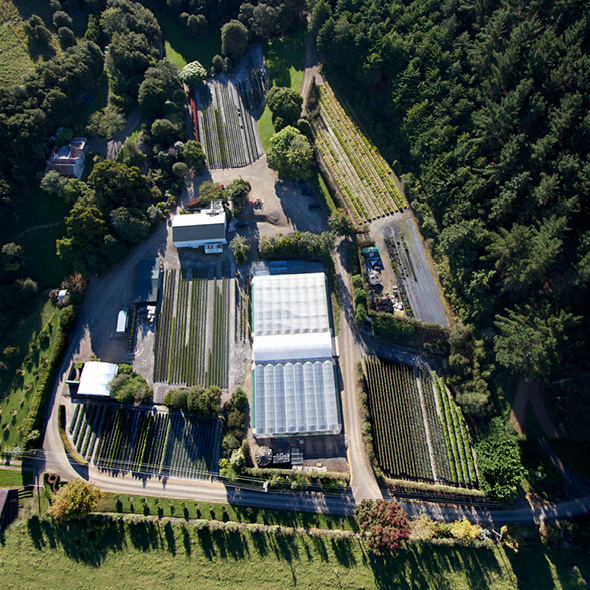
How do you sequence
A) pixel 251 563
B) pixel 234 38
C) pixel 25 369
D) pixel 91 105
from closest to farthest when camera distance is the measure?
pixel 251 563
pixel 25 369
pixel 91 105
pixel 234 38

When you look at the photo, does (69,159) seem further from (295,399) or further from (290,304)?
(295,399)

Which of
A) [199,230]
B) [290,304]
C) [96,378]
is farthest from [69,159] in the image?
[290,304]

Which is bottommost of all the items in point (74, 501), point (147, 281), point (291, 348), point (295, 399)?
point (74, 501)

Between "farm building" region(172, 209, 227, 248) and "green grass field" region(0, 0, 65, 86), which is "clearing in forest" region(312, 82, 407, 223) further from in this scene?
"green grass field" region(0, 0, 65, 86)

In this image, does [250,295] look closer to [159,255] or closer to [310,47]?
[159,255]

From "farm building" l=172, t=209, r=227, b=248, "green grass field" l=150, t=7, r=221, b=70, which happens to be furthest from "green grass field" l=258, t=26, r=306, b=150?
"farm building" l=172, t=209, r=227, b=248

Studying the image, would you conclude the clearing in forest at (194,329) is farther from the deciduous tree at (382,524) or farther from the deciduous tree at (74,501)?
the deciduous tree at (382,524)

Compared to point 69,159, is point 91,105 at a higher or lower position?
higher
